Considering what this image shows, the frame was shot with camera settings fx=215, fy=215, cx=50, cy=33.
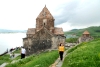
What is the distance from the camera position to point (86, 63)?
13.5m

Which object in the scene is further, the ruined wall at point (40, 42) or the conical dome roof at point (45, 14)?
the conical dome roof at point (45, 14)

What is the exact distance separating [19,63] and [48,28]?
92.3 ft

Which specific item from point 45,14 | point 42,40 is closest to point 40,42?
point 42,40

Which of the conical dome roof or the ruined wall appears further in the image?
the conical dome roof

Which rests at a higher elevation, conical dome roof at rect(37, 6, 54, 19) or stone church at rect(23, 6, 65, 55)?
conical dome roof at rect(37, 6, 54, 19)

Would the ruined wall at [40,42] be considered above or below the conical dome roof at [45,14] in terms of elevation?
below

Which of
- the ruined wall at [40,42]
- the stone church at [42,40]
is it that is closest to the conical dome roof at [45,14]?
the stone church at [42,40]

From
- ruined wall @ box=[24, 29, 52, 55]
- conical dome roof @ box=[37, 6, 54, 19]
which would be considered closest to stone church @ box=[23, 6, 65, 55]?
ruined wall @ box=[24, 29, 52, 55]

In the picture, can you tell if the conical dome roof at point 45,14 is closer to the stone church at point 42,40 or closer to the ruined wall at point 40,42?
the stone church at point 42,40

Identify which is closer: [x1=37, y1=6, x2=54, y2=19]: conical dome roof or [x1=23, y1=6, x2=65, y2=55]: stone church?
[x1=23, y1=6, x2=65, y2=55]: stone church

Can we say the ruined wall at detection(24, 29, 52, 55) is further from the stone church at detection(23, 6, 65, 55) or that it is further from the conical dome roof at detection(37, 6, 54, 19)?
the conical dome roof at detection(37, 6, 54, 19)

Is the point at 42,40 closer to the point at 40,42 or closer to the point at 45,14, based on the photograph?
the point at 40,42

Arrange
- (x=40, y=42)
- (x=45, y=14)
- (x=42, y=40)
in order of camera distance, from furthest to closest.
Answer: (x=45, y=14) < (x=40, y=42) < (x=42, y=40)

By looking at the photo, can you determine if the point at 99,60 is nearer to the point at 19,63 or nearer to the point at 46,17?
the point at 19,63
